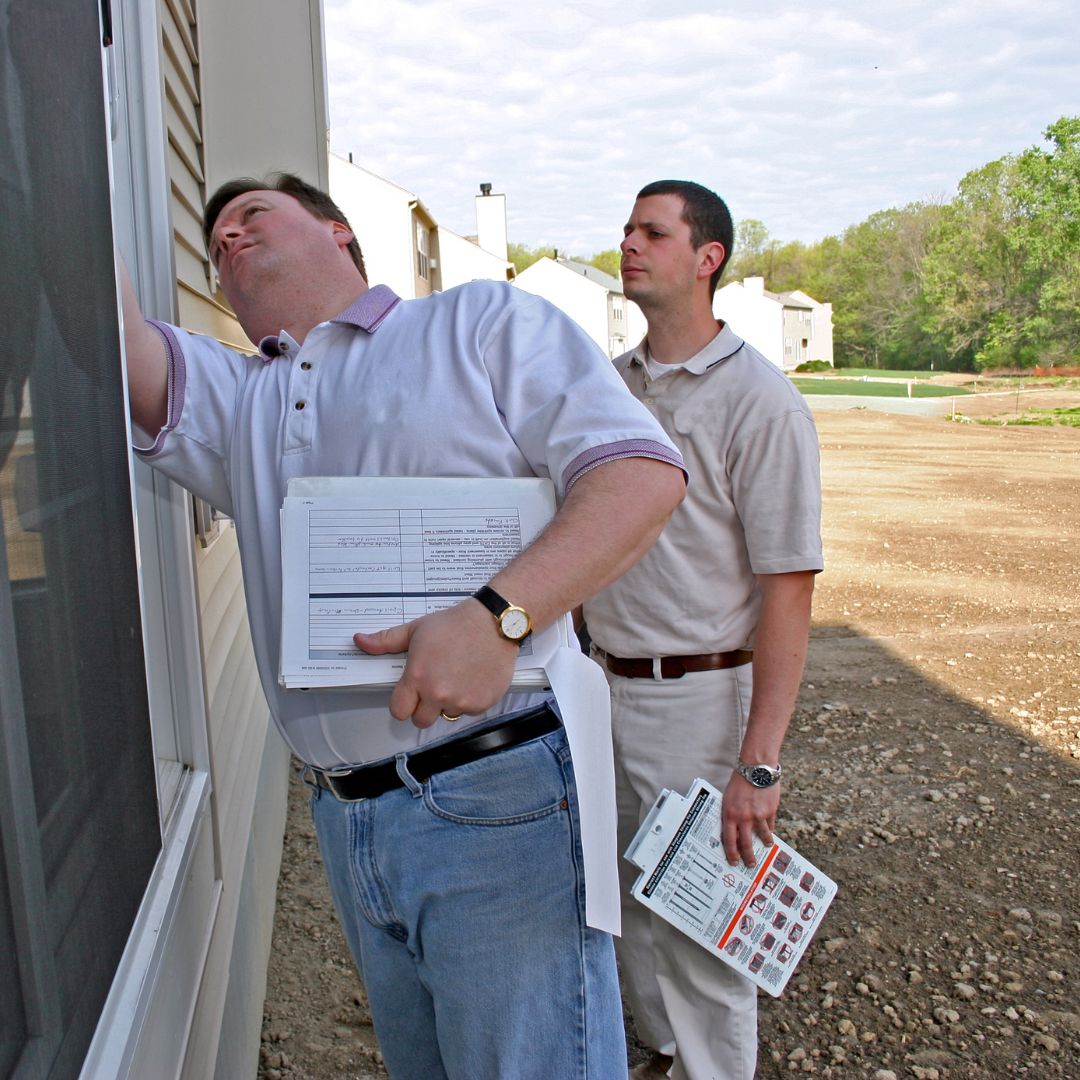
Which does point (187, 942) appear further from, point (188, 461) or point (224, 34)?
point (224, 34)

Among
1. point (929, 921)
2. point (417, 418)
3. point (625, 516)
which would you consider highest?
point (417, 418)

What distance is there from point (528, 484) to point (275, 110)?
4601 millimetres

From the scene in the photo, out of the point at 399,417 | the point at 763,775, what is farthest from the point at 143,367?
the point at 763,775

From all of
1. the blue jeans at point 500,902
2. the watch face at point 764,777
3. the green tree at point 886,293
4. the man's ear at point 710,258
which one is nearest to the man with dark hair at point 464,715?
the blue jeans at point 500,902

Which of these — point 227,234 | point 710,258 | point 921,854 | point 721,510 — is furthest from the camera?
point 921,854

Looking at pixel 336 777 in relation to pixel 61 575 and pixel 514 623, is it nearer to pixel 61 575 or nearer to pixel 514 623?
pixel 514 623

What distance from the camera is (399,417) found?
1566 millimetres

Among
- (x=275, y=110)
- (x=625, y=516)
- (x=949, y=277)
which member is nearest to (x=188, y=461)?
(x=625, y=516)

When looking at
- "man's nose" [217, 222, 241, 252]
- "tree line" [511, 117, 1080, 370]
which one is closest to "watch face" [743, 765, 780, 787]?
"man's nose" [217, 222, 241, 252]

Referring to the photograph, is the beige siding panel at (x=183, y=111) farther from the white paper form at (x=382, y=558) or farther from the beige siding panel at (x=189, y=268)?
the white paper form at (x=382, y=558)

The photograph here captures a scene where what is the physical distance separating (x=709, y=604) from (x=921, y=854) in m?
2.28

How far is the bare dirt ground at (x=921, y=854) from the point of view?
326 centimetres

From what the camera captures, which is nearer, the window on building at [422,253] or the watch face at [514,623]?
the watch face at [514,623]

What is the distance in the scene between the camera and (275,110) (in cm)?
540
